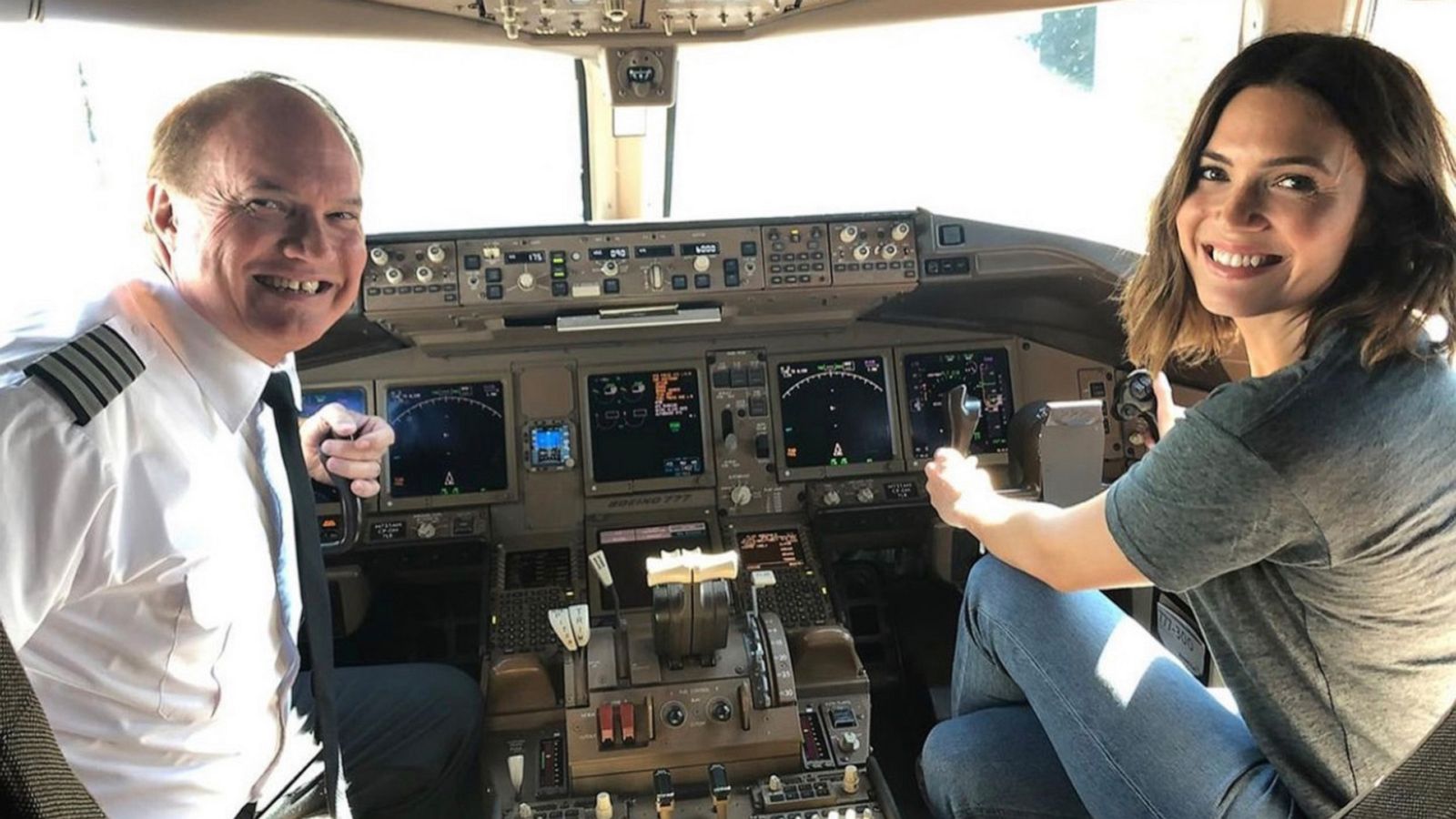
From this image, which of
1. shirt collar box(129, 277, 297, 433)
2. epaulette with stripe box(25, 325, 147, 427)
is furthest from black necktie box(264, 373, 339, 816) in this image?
epaulette with stripe box(25, 325, 147, 427)

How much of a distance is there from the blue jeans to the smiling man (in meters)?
1.08

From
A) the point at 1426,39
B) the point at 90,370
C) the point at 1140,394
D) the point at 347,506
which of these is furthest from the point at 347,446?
the point at 1426,39

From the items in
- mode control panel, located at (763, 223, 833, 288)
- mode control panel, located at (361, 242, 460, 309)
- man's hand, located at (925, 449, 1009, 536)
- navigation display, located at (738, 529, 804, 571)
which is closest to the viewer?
man's hand, located at (925, 449, 1009, 536)

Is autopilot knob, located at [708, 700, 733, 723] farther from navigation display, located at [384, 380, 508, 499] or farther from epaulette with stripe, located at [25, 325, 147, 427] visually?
epaulette with stripe, located at [25, 325, 147, 427]

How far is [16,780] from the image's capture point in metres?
0.53

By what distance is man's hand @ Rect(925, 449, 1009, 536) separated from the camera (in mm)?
1712

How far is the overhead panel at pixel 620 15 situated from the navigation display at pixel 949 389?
48.1 inches

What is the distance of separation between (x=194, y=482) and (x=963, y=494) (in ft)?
4.01

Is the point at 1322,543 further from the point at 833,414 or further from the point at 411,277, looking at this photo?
the point at 411,277

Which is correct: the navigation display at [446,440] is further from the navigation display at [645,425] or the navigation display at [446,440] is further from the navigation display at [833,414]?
the navigation display at [833,414]

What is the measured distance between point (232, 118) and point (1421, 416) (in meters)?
1.57

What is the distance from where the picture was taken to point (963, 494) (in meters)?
1.77

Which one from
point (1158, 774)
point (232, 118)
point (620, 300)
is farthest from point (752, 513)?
point (232, 118)

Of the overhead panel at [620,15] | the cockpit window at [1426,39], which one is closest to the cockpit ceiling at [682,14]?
the overhead panel at [620,15]
